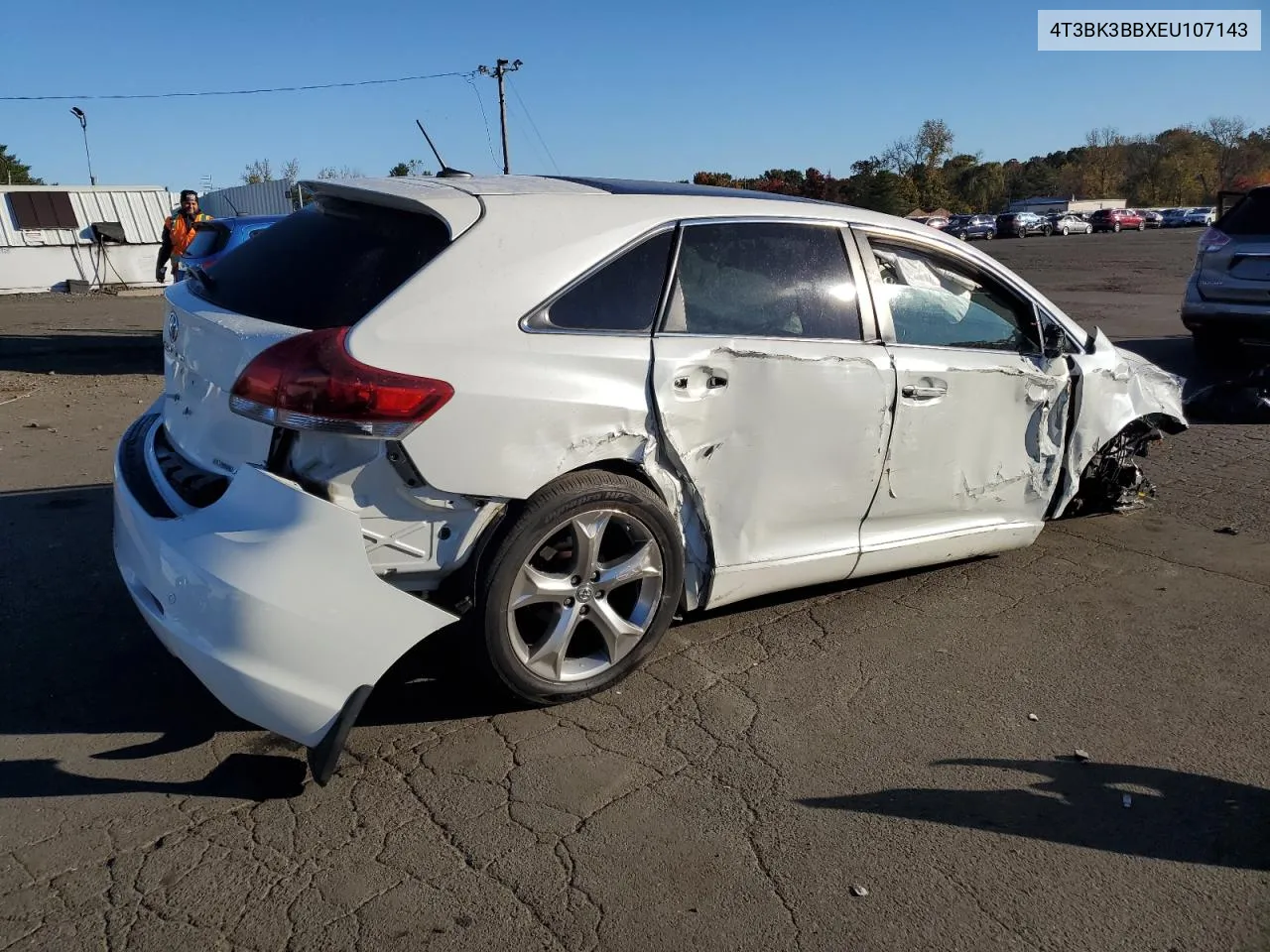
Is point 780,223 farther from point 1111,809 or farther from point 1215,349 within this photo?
point 1215,349

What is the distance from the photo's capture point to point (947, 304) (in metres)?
4.39

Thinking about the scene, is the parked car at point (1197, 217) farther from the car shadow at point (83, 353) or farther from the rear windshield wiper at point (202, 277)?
the rear windshield wiper at point (202, 277)

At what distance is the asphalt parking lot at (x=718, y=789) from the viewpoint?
2.51 m

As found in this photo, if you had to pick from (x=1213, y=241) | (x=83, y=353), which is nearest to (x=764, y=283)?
(x=1213, y=241)

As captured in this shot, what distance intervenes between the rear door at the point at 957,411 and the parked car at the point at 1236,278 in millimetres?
6504

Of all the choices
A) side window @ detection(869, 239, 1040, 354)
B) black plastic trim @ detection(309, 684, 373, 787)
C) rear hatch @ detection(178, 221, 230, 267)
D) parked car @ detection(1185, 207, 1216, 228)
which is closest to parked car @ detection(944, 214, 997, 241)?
parked car @ detection(1185, 207, 1216, 228)

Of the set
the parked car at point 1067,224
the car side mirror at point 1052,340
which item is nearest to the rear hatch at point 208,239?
the car side mirror at point 1052,340

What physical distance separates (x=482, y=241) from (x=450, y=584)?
107 centimetres

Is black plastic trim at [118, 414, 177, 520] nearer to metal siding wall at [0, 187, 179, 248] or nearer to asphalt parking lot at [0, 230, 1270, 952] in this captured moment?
asphalt parking lot at [0, 230, 1270, 952]

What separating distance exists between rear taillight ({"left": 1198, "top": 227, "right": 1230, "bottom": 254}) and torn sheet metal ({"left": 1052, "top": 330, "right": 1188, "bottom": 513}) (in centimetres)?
588

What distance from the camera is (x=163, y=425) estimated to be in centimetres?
368

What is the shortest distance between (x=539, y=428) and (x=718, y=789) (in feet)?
3.93

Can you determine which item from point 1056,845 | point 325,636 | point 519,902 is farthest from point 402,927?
point 1056,845

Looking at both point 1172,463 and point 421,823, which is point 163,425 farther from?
point 1172,463
